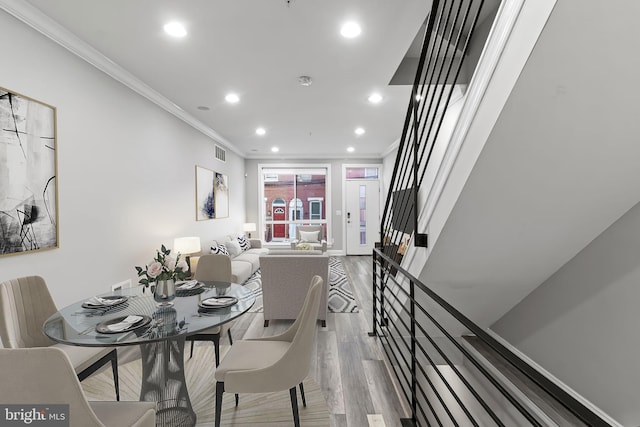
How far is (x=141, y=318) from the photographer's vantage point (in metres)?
1.64

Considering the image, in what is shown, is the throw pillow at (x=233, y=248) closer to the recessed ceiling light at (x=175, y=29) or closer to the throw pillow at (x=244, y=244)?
the throw pillow at (x=244, y=244)

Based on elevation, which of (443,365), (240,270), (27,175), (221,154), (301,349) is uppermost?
(221,154)

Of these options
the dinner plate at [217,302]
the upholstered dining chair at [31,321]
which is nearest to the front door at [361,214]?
the dinner plate at [217,302]

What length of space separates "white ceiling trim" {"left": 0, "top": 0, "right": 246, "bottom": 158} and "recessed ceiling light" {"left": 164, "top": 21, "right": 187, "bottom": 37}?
78 centimetres

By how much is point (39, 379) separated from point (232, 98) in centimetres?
345

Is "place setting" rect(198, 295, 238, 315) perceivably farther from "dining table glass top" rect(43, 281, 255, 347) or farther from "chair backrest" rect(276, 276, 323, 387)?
"chair backrest" rect(276, 276, 323, 387)

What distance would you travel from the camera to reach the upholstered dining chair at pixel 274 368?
5.29 ft

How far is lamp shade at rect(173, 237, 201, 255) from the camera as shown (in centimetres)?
389

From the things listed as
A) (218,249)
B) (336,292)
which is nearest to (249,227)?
(218,249)

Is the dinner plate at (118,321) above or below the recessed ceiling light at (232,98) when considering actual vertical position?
below

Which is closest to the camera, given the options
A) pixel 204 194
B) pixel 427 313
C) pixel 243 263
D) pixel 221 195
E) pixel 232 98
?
pixel 427 313

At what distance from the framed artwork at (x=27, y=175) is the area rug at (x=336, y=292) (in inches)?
70.6

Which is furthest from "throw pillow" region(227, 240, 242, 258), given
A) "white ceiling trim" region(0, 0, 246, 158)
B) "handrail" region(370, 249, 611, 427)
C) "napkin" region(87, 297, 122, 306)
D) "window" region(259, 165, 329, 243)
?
"napkin" region(87, 297, 122, 306)

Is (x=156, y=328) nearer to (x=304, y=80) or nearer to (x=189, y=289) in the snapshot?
(x=189, y=289)
